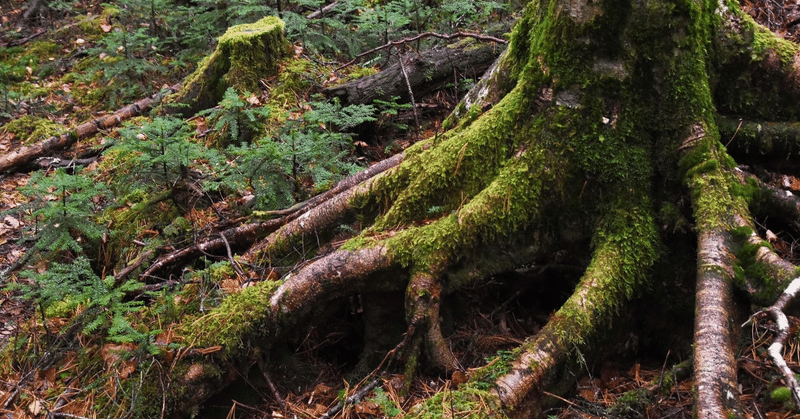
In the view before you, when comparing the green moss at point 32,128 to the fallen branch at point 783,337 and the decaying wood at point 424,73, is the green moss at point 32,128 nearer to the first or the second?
the decaying wood at point 424,73

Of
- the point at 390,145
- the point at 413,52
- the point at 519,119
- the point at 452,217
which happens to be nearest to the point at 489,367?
the point at 452,217

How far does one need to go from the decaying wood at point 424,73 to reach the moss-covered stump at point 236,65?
3.69 ft

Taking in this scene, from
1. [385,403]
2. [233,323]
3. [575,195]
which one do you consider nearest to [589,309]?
[575,195]

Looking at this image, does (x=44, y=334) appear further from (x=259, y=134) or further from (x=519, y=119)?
(x=519, y=119)

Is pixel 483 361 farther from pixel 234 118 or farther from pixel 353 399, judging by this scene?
pixel 234 118

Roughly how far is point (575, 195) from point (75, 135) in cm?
669

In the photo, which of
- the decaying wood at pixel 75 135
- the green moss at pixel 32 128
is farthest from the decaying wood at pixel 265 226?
the green moss at pixel 32 128

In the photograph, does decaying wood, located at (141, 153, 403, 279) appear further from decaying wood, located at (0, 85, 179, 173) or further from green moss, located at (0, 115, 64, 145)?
green moss, located at (0, 115, 64, 145)

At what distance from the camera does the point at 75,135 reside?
24.0 ft

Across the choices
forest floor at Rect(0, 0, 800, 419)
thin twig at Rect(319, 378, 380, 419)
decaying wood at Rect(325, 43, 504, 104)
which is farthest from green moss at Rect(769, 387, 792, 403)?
decaying wood at Rect(325, 43, 504, 104)

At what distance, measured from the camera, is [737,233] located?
3.03 m

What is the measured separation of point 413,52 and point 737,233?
16.1ft

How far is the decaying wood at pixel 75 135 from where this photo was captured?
6.97 metres

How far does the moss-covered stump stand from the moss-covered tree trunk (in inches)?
161
